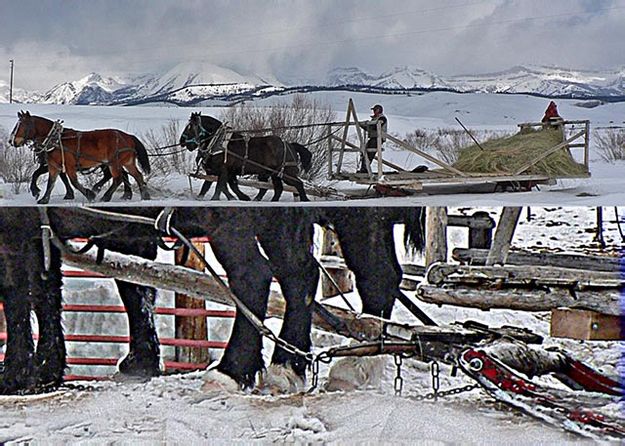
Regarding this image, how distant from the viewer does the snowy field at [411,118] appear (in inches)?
146

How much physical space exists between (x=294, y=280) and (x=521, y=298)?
97cm

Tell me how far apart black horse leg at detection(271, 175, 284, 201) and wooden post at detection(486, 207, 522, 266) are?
914mm

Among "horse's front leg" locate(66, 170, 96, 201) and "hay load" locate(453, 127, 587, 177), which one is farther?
"horse's front leg" locate(66, 170, 96, 201)

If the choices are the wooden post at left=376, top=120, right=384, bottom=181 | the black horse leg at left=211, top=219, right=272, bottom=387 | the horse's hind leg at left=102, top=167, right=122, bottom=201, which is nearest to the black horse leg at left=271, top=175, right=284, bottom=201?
the black horse leg at left=211, top=219, right=272, bottom=387

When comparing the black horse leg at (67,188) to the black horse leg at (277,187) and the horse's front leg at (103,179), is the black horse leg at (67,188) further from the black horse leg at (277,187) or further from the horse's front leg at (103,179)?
the black horse leg at (277,187)

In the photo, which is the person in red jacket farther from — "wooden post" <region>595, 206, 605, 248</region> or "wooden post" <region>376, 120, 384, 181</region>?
"wooden post" <region>376, 120, 384, 181</region>

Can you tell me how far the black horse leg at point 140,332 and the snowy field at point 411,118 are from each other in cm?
47

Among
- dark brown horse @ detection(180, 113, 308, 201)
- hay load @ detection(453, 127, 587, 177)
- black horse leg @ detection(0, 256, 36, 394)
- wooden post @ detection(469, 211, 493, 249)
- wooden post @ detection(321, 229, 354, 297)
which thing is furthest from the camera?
black horse leg @ detection(0, 256, 36, 394)

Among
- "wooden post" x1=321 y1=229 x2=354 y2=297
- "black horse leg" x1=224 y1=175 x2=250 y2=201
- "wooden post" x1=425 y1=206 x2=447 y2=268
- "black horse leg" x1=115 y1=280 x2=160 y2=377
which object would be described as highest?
"black horse leg" x1=224 y1=175 x2=250 y2=201

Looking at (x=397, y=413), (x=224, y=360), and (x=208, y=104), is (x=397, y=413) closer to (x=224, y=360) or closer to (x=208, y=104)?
(x=224, y=360)

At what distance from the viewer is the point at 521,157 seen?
362cm

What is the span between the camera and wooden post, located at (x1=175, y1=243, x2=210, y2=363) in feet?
13.2

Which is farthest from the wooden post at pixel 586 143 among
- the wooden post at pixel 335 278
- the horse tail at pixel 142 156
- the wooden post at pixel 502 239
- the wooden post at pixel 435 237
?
the horse tail at pixel 142 156

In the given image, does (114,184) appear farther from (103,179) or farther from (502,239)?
(502,239)
